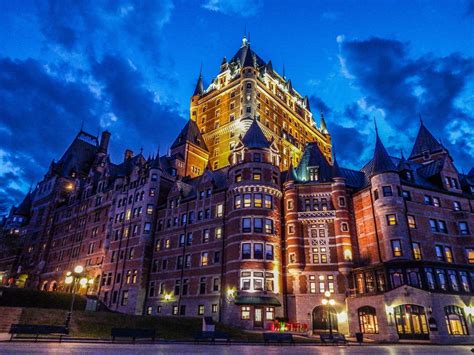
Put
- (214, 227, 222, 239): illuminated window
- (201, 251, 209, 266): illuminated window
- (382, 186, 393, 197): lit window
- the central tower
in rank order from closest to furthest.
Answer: (382, 186, 393, 197): lit window → (201, 251, 209, 266): illuminated window → (214, 227, 222, 239): illuminated window → the central tower

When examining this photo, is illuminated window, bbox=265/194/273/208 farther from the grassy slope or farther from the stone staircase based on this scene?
the stone staircase

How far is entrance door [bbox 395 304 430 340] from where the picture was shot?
35.7m

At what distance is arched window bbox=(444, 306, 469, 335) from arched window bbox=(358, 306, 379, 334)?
695 centimetres

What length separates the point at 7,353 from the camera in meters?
15.4

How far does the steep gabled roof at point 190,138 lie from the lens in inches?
3004

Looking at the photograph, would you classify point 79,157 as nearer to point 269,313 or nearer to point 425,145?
point 269,313

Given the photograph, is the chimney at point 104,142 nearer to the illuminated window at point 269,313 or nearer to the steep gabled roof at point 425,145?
the illuminated window at point 269,313

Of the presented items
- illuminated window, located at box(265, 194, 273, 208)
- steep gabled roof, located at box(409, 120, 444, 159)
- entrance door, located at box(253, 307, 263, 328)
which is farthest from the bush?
steep gabled roof, located at box(409, 120, 444, 159)

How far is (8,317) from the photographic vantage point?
3356 centimetres

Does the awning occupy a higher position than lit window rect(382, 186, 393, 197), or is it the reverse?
lit window rect(382, 186, 393, 197)

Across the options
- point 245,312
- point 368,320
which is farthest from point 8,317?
point 368,320

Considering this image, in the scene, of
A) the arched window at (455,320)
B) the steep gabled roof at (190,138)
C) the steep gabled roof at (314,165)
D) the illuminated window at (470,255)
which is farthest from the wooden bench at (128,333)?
the steep gabled roof at (190,138)

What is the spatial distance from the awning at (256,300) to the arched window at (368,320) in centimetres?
949

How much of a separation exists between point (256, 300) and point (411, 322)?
16388 millimetres
